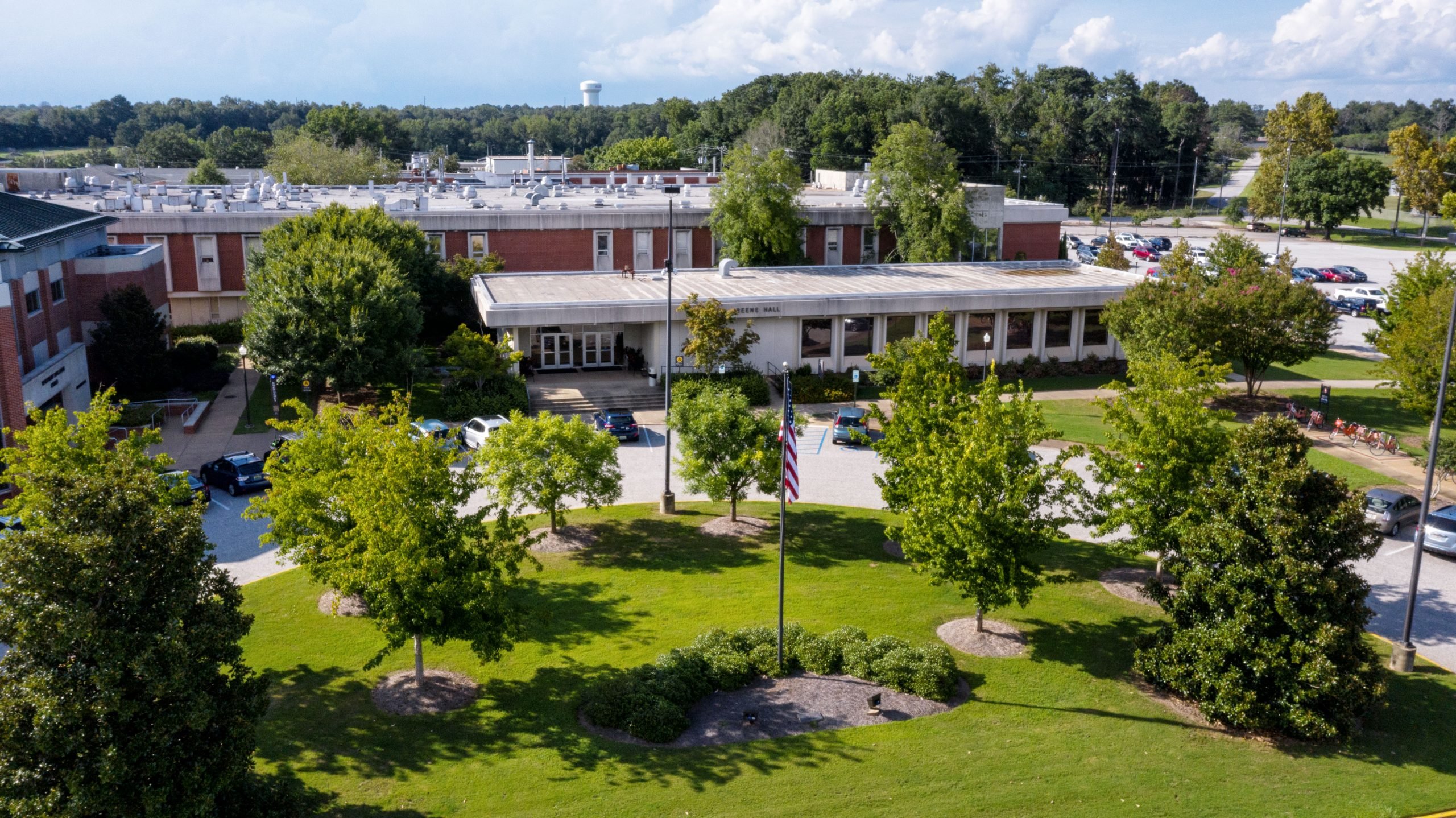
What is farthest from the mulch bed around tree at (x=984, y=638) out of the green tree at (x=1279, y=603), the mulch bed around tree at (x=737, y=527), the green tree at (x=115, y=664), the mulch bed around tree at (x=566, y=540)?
the green tree at (x=115, y=664)

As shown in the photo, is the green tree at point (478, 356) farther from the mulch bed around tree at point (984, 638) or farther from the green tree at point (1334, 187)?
the green tree at point (1334, 187)

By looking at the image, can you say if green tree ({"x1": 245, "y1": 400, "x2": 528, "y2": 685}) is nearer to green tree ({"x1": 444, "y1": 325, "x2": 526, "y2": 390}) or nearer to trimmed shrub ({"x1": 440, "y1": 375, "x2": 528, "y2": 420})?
trimmed shrub ({"x1": 440, "y1": 375, "x2": 528, "y2": 420})

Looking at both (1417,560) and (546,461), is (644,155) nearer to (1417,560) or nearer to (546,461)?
(546,461)

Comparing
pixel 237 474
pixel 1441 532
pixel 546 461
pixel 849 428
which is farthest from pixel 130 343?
pixel 1441 532

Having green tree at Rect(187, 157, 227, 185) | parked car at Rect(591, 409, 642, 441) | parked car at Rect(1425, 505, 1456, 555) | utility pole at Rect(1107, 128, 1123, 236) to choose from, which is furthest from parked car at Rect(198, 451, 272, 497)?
utility pole at Rect(1107, 128, 1123, 236)

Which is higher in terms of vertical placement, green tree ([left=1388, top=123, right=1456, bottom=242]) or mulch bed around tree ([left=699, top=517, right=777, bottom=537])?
green tree ([left=1388, top=123, right=1456, bottom=242])

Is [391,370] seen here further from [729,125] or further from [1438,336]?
[729,125]
